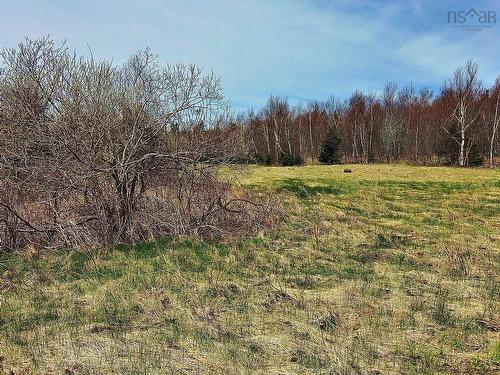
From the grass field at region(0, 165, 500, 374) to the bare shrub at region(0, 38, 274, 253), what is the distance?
A: 0.73m

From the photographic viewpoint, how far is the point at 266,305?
4516 mm

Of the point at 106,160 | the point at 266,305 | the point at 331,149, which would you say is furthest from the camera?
the point at 331,149

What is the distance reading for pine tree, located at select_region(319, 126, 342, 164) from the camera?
1484 inches

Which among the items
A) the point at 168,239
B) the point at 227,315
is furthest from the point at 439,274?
the point at 168,239

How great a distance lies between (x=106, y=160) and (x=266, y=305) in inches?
165

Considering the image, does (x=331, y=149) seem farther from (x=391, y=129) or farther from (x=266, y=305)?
(x=266, y=305)

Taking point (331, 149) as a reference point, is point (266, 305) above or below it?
below

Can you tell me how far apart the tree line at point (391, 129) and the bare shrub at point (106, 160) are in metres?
21.2

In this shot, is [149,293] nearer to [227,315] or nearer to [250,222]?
[227,315]

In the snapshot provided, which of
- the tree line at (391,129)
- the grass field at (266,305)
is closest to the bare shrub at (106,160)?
the grass field at (266,305)

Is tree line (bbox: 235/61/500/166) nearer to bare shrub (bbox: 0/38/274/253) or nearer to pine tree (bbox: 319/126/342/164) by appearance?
pine tree (bbox: 319/126/342/164)

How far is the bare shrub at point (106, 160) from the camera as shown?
7074 millimetres

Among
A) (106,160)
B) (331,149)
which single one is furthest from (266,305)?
(331,149)

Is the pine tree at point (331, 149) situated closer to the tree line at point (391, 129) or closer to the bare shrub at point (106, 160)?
the tree line at point (391, 129)
